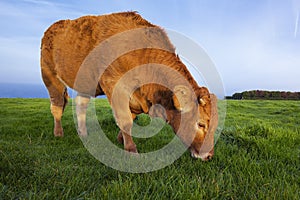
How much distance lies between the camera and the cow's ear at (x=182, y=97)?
375 centimetres

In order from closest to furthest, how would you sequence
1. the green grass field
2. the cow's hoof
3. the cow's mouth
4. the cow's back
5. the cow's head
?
the green grass field → the cow's head → the cow's mouth → the cow's back → the cow's hoof

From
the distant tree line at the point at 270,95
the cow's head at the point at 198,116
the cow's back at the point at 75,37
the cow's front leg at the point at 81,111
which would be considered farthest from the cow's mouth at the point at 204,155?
the distant tree line at the point at 270,95

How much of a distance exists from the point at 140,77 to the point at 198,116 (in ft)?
3.73

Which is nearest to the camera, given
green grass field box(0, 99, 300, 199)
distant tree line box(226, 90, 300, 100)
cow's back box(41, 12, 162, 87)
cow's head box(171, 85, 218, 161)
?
green grass field box(0, 99, 300, 199)

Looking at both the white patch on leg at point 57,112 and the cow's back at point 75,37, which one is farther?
the white patch on leg at point 57,112

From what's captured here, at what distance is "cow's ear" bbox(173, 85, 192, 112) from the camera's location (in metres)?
3.75

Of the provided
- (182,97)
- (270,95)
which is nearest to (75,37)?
(182,97)

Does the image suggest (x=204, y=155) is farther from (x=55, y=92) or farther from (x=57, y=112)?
(x=55, y=92)

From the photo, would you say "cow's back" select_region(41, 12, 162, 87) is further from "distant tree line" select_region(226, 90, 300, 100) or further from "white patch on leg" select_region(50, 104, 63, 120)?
"distant tree line" select_region(226, 90, 300, 100)

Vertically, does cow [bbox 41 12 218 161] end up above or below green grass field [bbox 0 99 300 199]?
above

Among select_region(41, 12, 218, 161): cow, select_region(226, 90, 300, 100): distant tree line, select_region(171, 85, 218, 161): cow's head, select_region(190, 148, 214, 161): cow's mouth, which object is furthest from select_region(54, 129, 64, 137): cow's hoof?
select_region(226, 90, 300, 100): distant tree line

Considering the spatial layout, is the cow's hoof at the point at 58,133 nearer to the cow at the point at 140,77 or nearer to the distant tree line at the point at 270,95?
the cow at the point at 140,77

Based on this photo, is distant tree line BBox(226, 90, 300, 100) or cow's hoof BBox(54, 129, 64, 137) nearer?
cow's hoof BBox(54, 129, 64, 137)

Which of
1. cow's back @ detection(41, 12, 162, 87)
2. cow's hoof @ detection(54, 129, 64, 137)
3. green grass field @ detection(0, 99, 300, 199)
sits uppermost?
cow's back @ detection(41, 12, 162, 87)
